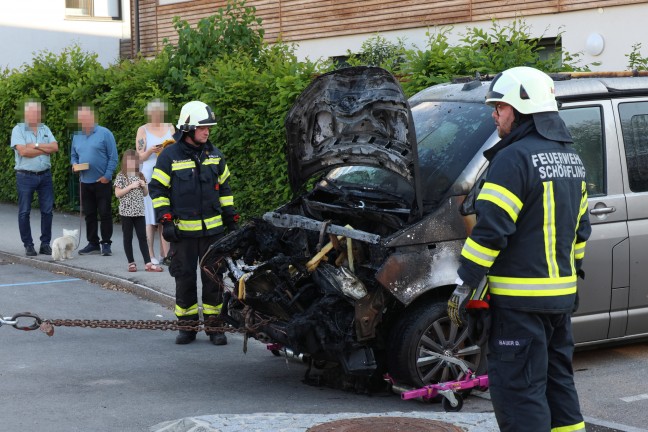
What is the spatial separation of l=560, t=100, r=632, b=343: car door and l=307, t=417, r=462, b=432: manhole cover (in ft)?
5.96

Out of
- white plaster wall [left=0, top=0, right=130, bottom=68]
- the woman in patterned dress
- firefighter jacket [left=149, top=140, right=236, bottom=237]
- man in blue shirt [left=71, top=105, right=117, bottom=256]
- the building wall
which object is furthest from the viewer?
white plaster wall [left=0, top=0, right=130, bottom=68]

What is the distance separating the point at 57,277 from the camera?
12148mm

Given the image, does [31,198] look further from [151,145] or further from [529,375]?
[529,375]

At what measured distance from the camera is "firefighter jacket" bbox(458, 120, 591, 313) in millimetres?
4707

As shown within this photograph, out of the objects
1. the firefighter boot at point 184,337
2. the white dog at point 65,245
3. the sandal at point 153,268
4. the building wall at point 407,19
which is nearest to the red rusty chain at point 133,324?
the firefighter boot at point 184,337

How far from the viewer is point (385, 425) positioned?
18.3ft

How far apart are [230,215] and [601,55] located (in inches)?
291

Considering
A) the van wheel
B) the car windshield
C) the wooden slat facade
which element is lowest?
the van wheel

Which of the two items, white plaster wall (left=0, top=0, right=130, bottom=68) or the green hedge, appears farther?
white plaster wall (left=0, top=0, right=130, bottom=68)

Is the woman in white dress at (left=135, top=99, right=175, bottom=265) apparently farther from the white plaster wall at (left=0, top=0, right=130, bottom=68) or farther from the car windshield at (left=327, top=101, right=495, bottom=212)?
the white plaster wall at (left=0, top=0, right=130, bottom=68)

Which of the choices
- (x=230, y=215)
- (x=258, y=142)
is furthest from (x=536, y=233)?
(x=258, y=142)

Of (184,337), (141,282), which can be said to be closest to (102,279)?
(141,282)

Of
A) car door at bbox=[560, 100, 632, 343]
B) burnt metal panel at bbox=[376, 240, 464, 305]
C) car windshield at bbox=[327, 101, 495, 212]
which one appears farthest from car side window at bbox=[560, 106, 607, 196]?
burnt metal panel at bbox=[376, 240, 464, 305]

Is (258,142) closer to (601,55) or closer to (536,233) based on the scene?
(601,55)
